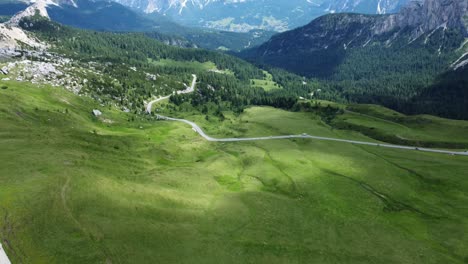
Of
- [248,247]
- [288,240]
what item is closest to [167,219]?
[248,247]

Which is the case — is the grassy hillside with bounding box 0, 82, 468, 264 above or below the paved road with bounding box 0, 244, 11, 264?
above

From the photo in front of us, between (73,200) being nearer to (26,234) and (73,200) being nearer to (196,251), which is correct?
(26,234)

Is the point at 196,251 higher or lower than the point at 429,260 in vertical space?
lower

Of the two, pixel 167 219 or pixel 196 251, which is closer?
pixel 196 251

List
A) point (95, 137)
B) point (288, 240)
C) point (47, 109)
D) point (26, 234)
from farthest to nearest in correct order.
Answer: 1. point (47, 109)
2. point (95, 137)
3. point (288, 240)
4. point (26, 234)

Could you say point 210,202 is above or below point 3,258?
above

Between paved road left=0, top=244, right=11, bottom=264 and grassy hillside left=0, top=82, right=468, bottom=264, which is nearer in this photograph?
paved road left=0, top=244, right=11, bottom=264

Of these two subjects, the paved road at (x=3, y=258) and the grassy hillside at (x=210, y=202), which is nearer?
the paved road at (x=3, y=258)

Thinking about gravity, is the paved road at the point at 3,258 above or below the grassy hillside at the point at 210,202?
below
